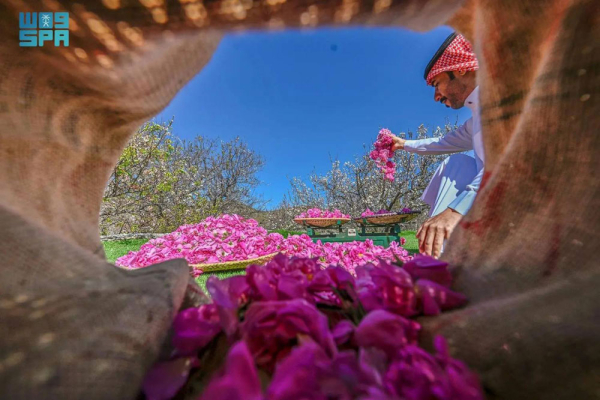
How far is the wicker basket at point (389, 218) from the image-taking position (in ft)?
15.3

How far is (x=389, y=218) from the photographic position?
483 centimetres

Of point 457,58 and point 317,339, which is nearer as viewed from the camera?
point 317,339

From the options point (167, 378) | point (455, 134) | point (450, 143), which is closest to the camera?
point (167, 378)

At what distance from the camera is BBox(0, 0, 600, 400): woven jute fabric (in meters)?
0.40

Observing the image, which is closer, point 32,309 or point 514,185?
point 32,309

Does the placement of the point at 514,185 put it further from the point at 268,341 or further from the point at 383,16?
the point at 268,341

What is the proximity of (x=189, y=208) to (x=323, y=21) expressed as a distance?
1017 centimetres

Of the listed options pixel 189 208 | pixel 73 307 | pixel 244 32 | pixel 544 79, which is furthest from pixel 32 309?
pixel 189 208

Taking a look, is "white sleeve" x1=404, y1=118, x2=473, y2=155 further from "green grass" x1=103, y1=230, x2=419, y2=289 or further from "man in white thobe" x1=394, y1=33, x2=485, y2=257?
"green grass" x1=103, y1=230, x2=419, y2=289

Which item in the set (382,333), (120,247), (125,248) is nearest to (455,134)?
(382,333)

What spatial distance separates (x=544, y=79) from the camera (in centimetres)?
62

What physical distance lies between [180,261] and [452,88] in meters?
2.98

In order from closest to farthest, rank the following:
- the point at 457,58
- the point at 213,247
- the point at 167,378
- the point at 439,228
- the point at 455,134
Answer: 1. the point at 167,378
2. the point at 439,228
3. the point at 457,58
4. the point at 455,134
5. the point at 213,247

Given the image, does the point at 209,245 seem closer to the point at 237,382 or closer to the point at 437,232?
the point at 437,232
